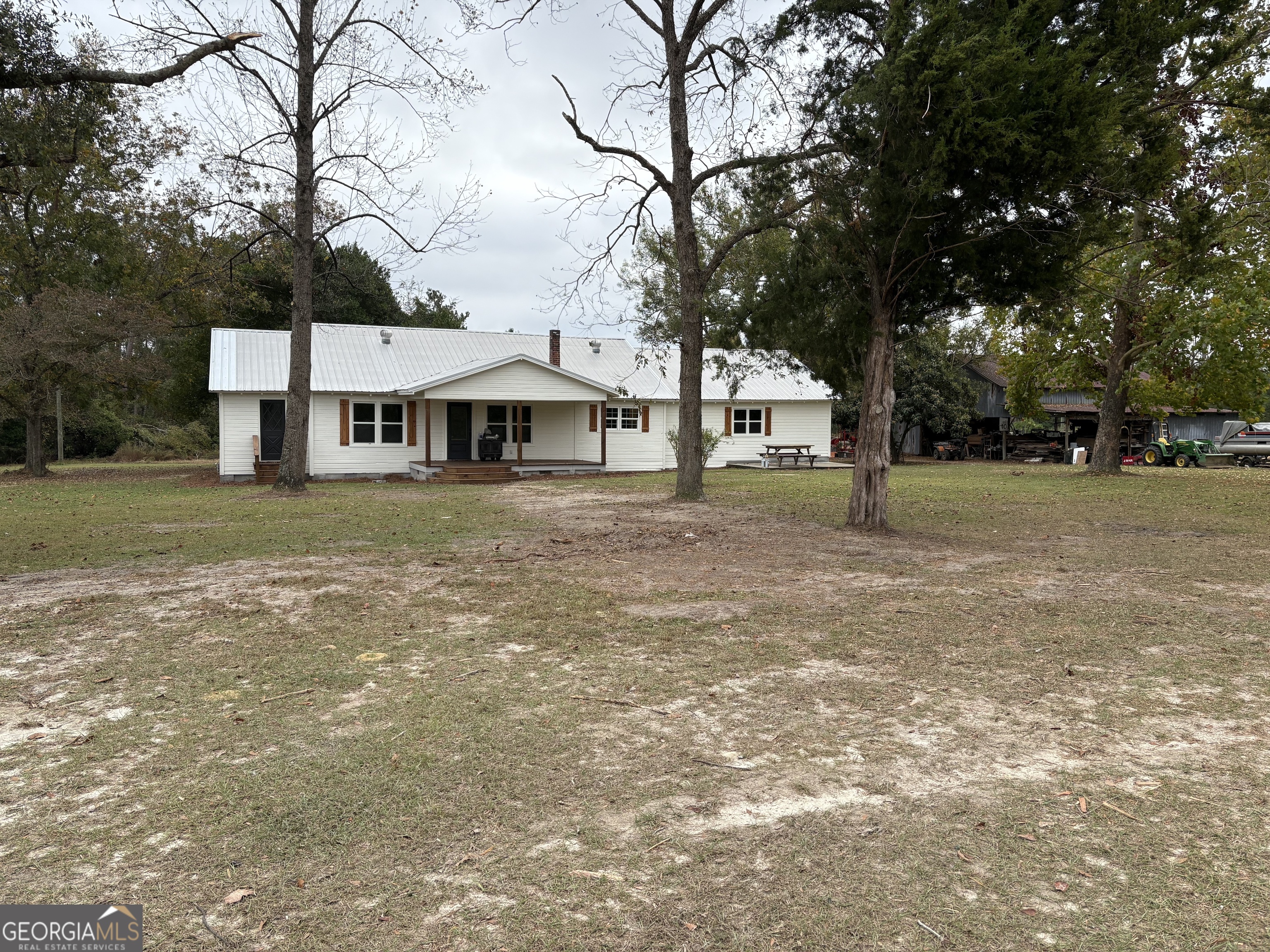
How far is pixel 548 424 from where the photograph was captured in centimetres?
2827

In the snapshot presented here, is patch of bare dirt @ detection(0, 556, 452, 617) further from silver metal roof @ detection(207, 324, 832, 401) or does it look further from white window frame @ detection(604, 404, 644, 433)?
white window frame @ detection(604, 404, 644, 433)

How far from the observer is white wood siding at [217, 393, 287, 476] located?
2302 centimetres

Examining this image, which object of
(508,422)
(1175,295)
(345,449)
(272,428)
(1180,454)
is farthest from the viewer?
(1180,454)

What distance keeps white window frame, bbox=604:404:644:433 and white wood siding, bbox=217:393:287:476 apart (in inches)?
436

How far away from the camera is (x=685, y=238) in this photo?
15758mm

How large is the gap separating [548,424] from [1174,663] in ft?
79.2

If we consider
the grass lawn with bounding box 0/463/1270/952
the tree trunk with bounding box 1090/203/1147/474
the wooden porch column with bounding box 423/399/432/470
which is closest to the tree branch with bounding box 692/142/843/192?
the grass lawn with bounding box 0/463/1270/952

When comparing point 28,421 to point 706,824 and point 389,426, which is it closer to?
point 389,426

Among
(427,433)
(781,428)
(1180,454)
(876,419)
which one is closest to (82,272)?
(427,433)

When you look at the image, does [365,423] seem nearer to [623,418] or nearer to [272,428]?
Result: [272,428]

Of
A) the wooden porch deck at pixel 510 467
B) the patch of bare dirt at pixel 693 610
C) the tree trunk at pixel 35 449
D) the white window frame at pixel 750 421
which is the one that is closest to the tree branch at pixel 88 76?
the patch of bare dirt at pixel 693 610

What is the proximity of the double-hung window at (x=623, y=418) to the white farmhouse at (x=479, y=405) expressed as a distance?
5 cm

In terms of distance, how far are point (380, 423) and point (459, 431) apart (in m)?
2.68

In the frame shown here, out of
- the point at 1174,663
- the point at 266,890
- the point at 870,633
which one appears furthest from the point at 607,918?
the point at 1174,663
